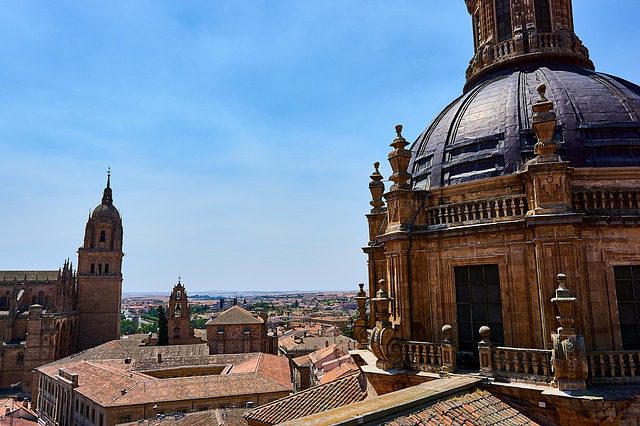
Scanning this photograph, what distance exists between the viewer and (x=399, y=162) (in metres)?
14.5

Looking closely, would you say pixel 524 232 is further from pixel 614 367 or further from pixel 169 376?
pixel 169 376

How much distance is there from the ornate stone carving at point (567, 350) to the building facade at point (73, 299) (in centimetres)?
7909

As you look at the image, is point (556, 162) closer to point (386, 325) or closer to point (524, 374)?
point (524, 374)

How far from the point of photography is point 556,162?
1144 cm

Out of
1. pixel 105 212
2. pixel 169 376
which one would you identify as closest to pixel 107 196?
pixel 105 212

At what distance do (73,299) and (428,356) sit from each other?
86017mm

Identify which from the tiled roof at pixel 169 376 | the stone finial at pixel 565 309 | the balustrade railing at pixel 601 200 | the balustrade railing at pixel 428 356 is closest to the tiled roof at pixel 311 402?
the balustrade railing at pixel 428 356

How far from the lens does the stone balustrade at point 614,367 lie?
10.3 meters

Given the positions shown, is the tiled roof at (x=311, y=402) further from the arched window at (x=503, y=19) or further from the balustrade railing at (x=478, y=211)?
the arched window at (x=503, y=19)

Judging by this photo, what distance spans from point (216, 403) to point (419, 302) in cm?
2809

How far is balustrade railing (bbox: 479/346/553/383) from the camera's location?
34.7 feet

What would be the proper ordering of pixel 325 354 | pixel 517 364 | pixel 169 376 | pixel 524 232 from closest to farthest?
pixel 517 364 < pixel 524 232 < pixel 169 376 < pixel 325 354

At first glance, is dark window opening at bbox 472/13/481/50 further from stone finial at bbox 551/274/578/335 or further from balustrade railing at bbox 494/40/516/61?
stone finial at bbox 551/274/578/335

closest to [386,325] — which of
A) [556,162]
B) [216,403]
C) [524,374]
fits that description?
[524,374]
